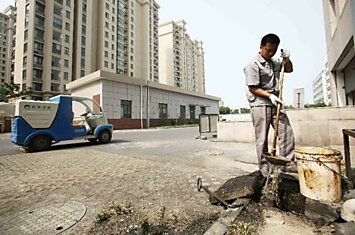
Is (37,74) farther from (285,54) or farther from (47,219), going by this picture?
(285,54)

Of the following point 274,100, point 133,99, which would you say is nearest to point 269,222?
point 274,100

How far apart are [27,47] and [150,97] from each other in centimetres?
2546

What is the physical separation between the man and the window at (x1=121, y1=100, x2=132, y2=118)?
736 inches

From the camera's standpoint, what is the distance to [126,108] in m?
20.5

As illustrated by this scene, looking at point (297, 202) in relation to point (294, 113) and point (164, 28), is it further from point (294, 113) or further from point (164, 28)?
point (164, 28)

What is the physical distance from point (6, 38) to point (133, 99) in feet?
193

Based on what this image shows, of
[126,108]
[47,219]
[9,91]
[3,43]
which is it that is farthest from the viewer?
[3,43]

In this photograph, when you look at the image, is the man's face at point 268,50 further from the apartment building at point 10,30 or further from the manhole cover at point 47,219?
the apartment building at point 10,30

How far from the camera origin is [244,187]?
82.3 inches

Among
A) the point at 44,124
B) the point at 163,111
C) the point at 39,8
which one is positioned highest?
the point at 39,8

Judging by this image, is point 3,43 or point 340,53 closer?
point 340,53

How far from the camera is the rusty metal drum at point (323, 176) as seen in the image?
1688 millimetres

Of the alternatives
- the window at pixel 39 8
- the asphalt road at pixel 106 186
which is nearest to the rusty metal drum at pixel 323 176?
the asphalt road at pixel 106 186

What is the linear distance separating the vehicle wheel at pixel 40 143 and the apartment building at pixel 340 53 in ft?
31.5
